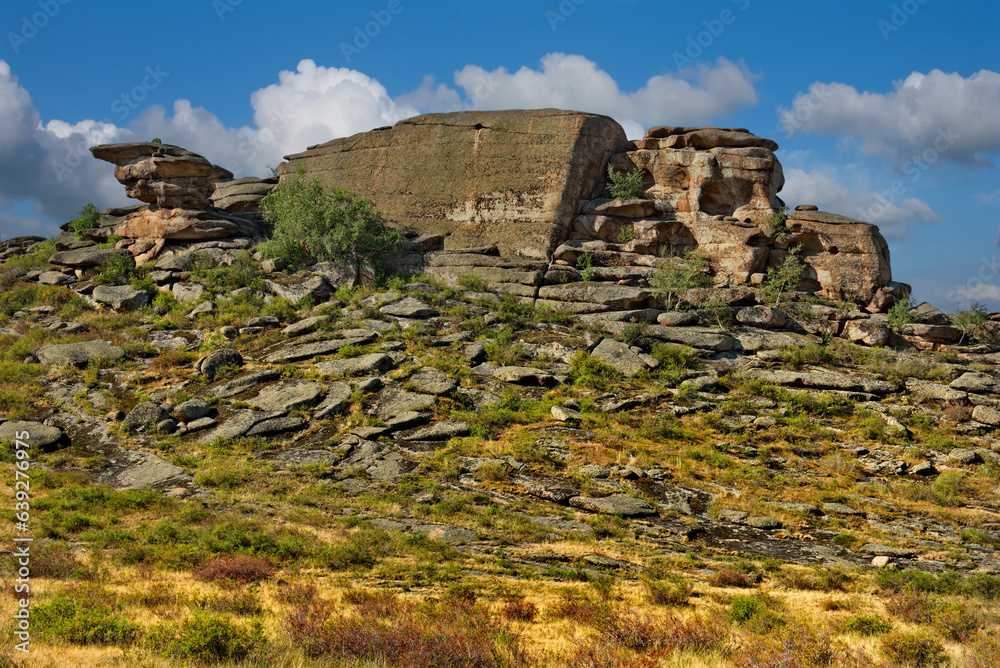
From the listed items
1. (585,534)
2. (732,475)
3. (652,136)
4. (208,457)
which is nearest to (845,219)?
(652,136)

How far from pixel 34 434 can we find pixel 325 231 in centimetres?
1405

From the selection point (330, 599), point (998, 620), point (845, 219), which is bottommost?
point (330, 599)

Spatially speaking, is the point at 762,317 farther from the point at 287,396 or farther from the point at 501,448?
the point at 287,396

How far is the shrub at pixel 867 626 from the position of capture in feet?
25.3

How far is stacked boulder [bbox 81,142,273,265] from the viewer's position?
28500mm

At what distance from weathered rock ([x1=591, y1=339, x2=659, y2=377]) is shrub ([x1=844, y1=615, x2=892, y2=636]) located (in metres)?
11.5

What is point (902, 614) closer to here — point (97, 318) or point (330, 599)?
point (330, 599)

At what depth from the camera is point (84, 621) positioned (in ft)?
23.2

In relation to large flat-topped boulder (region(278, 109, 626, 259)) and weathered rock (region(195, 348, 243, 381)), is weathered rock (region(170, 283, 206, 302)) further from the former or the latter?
large flat-topped boulder (region(278, 109, 626, 259))

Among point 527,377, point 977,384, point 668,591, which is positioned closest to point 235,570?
point 668,591

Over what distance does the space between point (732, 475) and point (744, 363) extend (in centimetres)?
732

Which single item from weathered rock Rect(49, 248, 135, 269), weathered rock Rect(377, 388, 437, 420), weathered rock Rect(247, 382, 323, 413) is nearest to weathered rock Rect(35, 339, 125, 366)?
weathered rock Rect(247, 382, 323, 413)

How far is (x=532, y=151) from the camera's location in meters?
28.4

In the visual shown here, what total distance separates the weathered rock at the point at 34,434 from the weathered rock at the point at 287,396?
15.7 ft
